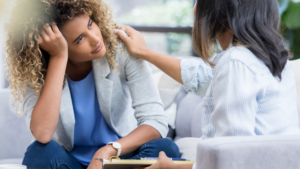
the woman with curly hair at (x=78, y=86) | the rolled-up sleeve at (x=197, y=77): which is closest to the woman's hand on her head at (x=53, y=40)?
the woman with curly hair at (x=78, y=86)

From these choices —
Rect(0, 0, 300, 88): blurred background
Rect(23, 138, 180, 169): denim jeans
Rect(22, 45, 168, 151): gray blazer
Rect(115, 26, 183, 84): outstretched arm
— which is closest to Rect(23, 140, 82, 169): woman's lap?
Rect(23, 138, 180, 169): denim jeans

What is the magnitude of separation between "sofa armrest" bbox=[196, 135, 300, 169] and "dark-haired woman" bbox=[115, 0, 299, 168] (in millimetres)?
55

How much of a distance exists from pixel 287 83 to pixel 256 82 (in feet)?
0.55

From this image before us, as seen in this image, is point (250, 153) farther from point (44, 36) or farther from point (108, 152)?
point (44, 36)

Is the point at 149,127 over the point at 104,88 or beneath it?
beneath

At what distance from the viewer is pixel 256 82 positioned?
698 millimetres

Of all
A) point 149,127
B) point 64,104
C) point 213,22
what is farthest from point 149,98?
point 213,22

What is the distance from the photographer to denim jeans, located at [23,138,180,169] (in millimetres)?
984

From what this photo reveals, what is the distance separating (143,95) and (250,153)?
602 mm

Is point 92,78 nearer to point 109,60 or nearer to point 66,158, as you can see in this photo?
point 109,60

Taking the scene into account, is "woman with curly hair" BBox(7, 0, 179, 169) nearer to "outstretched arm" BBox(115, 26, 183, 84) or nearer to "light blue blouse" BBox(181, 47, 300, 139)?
"outstretched arm" BBox(115, 26, 183, 84)

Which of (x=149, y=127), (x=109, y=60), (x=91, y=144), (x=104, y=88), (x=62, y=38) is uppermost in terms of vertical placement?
(x=62, y=38)

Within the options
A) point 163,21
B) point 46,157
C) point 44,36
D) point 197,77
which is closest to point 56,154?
point 46,157

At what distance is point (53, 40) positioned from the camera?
40.0 inches
